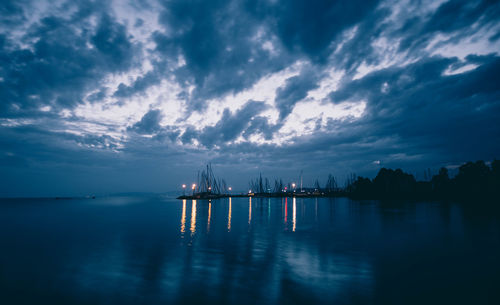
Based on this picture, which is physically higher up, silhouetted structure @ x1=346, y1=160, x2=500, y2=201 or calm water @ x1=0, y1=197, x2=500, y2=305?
silhouetted structure @ x1=346, y1=160, x2=500, y2=201

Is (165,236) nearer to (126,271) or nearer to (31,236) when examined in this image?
(126,271)

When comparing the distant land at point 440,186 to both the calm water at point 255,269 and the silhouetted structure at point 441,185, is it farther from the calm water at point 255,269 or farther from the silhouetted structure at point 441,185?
the calm water at point 255,269

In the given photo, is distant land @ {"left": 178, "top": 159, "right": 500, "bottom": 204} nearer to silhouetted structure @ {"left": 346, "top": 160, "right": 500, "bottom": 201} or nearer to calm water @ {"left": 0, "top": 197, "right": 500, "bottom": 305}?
silhouetted structure @ {"left": 346, "top": 160, "right": 500, "bottom": 201}

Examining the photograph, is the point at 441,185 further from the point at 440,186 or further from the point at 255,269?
the point at 255,269

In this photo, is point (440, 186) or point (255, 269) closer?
point (255, 269)

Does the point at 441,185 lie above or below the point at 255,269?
above

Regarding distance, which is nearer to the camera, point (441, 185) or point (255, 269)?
point (255, 269)

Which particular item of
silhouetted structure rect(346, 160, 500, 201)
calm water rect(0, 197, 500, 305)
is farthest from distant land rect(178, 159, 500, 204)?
calm water rect(0, 197, 500, 305)

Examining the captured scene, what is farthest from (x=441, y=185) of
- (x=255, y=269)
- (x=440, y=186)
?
(x=255, y=269)

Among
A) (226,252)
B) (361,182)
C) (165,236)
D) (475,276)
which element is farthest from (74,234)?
(361,182)

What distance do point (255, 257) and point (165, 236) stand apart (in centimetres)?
1632

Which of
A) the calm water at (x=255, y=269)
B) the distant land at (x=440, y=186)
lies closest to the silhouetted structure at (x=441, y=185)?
the distant land at (x=440, y=186)

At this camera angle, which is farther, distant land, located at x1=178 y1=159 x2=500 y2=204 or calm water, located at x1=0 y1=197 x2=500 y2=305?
distant land, located at x1=178 y1=159 x2=500 y2=204

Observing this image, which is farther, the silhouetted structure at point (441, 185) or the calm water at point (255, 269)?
the silhouetted structure at point (441, 185)
